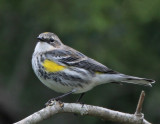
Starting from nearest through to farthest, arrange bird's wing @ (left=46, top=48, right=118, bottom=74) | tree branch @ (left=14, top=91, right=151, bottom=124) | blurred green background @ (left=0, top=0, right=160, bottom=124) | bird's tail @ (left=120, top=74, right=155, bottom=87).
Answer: tree branch @ (left=14, top=91, right=151, bottom=124)
bird's tail @ (left=120, top=74, right=155, bottom=87)
bird's wing @ (left=46, top=48, right=118, bottom=74)
blurred green background @ (left=0, top=0, right=160, bottom=124)

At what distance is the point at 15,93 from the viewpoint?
1073 centimetres

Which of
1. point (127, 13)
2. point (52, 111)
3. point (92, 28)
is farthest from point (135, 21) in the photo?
point (52, 111)

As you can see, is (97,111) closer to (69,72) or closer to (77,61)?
(69,72)

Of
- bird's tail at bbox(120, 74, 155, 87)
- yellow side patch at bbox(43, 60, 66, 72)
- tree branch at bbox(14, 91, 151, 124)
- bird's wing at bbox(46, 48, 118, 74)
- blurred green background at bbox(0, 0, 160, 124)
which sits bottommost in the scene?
tree branch at bbox(14, 91, 151, 124)

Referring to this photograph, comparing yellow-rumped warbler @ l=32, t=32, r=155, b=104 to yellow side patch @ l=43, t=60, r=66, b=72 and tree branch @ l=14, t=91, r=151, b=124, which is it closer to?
yellow side patch @ l=43, t=60, r=66, b=72

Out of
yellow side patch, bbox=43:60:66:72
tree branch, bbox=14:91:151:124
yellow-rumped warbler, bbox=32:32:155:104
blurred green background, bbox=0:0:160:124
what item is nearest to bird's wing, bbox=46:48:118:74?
yellow-rumped warbler, bbox=32:32:155:104

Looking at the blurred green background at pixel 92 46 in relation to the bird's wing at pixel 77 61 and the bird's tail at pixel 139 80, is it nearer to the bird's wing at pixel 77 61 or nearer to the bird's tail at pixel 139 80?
the bird's wing at pixel 77 61

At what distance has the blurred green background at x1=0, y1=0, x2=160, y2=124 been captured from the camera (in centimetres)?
1020

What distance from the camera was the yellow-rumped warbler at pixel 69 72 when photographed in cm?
690

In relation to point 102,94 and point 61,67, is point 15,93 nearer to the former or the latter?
point 102,94

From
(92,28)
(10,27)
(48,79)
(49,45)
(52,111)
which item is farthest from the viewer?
(10,27)

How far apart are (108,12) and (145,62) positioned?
1.25 metres

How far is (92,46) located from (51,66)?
3.58 meters

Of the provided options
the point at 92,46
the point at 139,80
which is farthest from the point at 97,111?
the point at 92,46
